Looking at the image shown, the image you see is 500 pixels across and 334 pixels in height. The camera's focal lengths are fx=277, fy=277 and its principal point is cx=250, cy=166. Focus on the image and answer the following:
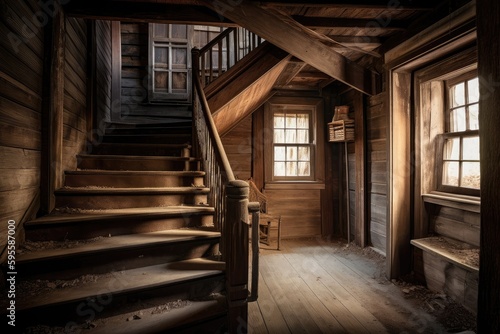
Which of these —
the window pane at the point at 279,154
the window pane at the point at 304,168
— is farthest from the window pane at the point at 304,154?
the window pane at the point at 279,154

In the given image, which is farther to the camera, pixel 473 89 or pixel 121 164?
pixel 121 164

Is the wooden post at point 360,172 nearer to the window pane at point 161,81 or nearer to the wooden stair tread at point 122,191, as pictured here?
the wooden stair tread at point 122,191

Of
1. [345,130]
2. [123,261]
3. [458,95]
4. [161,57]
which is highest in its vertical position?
[161,57]

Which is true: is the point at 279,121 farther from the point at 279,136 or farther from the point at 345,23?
the point at 345,23

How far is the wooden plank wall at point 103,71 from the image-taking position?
4.30 metres

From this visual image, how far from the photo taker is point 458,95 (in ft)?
10.00

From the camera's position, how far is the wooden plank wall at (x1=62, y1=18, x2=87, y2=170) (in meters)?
2.94

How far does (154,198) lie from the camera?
2.82 metres

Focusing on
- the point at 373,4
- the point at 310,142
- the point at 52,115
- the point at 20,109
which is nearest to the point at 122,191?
the point at 52,115

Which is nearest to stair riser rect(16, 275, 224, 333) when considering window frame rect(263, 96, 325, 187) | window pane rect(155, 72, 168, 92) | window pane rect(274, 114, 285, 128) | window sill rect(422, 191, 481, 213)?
window sill rect(422, 191, 481, 213)

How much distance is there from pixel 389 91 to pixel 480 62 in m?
1.82

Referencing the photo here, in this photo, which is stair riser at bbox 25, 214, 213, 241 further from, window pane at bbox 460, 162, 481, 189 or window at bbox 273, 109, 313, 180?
window at bbox 273, 109, 313, 180

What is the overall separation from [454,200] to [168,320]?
288cm

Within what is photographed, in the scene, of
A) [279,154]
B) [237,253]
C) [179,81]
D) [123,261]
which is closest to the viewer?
[237,253]
